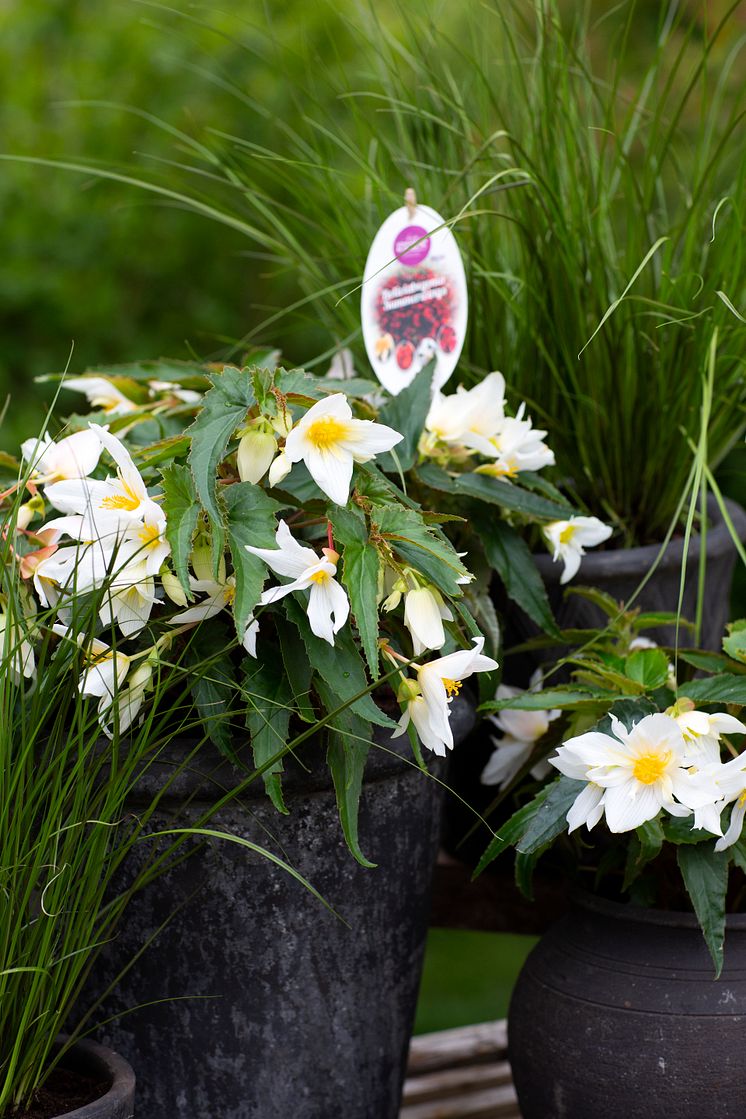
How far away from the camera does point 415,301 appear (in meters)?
1.01

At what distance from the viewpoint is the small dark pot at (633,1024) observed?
824mm

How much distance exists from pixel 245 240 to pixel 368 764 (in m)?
1.83

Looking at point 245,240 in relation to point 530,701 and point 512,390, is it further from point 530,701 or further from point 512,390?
point 530,701

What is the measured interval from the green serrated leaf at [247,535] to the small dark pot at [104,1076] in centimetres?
26

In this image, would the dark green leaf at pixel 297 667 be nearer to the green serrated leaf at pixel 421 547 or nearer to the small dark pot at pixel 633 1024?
the green serrated leaf at pixel 421 547

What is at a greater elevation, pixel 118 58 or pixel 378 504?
pixel 118 58

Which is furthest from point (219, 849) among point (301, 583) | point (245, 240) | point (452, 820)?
point (245, 240)

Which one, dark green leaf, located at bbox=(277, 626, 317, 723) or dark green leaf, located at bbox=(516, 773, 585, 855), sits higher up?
dark green leaf, located at bbox=(277, 626, 317, 723)

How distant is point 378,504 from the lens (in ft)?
2.54

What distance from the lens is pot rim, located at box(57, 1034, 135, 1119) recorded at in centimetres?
67

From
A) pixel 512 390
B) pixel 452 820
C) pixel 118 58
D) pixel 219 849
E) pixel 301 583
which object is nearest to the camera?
pixel 301 583

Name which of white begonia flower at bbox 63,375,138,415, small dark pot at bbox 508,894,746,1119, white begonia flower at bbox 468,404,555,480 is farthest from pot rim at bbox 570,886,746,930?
white begonia flower at bbox 63,375,138,415

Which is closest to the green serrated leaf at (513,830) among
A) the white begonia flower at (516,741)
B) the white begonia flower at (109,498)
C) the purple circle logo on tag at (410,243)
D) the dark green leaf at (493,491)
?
the white begonia flower at (516,741)

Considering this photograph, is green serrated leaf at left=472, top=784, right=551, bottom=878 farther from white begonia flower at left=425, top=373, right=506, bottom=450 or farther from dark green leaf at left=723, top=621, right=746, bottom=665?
white begonia flower at left=425, top=373, right=506, bottom=450
